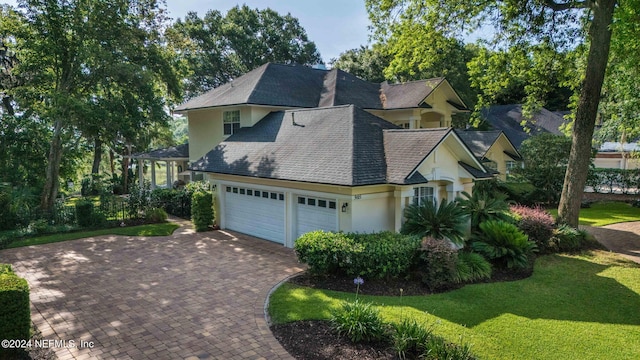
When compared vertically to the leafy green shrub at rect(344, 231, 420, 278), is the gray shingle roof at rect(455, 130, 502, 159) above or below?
above

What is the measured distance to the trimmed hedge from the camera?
1024 cm

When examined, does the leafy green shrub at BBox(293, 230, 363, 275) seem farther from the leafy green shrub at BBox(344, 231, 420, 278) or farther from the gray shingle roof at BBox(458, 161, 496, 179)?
the gray shingle roof at BBox(458, 161, 496, 179)

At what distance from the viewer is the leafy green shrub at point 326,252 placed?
10375mm

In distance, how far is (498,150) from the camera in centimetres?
2680

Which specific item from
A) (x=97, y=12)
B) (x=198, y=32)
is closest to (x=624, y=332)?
(x=97, y=12)

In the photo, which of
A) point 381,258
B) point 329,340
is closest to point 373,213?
point 381,258

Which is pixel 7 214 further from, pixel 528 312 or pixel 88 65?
pixel 528 312

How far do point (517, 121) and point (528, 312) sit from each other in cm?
3524

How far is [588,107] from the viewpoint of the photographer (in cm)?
1495

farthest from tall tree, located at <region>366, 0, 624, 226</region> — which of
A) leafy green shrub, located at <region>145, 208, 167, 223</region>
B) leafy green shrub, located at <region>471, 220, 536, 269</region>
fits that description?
leafy green shrub, located at <region>145, 208, 167, 223</region>

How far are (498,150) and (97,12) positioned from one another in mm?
24468

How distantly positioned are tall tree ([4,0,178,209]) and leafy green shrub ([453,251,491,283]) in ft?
50.1

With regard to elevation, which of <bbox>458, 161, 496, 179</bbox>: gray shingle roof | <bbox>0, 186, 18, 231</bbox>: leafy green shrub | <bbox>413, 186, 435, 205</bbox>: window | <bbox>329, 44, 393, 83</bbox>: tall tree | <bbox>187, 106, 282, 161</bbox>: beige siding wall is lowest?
<bbox>0, 186, 18, 231</bbox>: leafy green shrub

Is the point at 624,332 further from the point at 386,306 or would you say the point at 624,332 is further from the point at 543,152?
the point at 543,152
